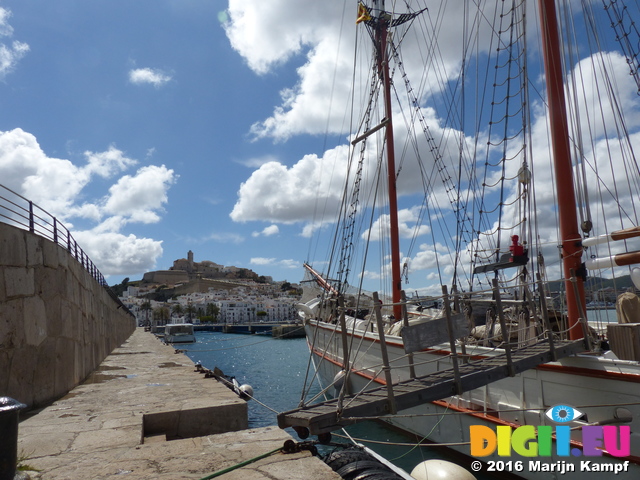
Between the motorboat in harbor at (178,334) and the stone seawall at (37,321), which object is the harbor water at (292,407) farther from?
the motorboat in harbor at (178,334)

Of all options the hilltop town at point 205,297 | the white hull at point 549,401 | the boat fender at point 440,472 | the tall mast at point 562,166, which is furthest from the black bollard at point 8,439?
the hilltop town at point 205,297

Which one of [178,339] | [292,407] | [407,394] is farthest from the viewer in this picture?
[178,339]

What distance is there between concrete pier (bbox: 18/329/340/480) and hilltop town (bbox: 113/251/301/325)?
71.9 meters

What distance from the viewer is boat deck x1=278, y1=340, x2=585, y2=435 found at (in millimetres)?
3924

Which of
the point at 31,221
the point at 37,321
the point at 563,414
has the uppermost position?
the point at 31,221

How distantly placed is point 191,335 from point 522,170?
154 ft

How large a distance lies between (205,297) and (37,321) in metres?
127

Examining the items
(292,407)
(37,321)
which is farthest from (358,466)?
(292,407)

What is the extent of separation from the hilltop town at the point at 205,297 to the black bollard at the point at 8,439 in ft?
247

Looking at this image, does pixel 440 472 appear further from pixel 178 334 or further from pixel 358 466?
pixel 178 334

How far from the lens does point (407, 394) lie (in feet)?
14.3

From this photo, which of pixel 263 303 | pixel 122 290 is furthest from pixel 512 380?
pixel 122 290

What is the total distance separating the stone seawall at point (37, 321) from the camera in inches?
210

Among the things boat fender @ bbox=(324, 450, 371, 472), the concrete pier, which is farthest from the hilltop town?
boat fender @ bbox=(324, 450, 371, 472)
